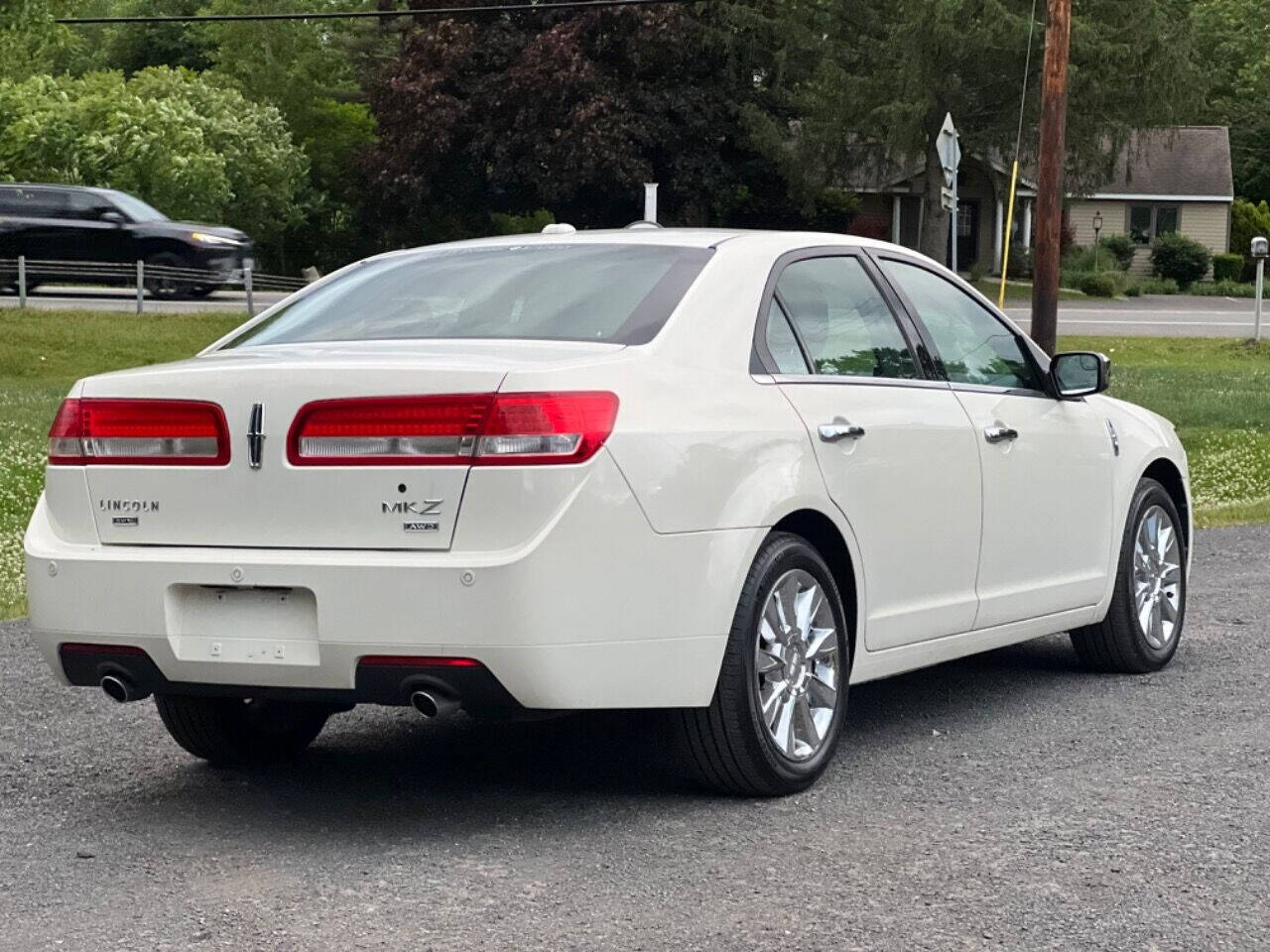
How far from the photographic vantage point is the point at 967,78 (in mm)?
48531

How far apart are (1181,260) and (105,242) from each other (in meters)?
34.2

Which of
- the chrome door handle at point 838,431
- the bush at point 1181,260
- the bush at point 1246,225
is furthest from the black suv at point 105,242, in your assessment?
the bush at point 1246,225

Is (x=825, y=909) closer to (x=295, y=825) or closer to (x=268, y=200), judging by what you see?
(x=295, y=825)

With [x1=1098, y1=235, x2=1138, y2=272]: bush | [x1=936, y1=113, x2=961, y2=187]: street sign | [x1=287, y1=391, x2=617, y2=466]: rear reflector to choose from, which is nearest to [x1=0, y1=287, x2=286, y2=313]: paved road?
[x1=936, y1=113, x2=961, y2=187]: street sign

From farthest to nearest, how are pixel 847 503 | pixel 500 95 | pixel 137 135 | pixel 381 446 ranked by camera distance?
pixel 500 95 → pixel 137 135 → pixel 847 503 → pixel 381 446

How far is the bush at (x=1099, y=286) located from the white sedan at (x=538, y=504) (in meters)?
46.5

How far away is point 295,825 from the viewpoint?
5.51 metres

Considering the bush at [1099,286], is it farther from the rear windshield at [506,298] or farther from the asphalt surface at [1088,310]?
the rear windshield at [506,298]

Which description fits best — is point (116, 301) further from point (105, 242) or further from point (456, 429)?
point (456, 429)

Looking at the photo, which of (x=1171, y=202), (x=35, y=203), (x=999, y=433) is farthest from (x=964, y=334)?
(x=1171, y=202)

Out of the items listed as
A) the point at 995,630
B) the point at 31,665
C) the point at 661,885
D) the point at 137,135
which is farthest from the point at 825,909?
the point at 137,135

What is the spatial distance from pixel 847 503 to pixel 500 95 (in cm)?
4515

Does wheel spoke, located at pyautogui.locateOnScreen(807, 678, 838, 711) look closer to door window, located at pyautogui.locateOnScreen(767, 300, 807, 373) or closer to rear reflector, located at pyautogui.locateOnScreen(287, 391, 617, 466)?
door window, located at pyautogui.locateOnScreen(767, 300, 807, 373)

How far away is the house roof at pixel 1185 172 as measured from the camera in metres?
66.3
